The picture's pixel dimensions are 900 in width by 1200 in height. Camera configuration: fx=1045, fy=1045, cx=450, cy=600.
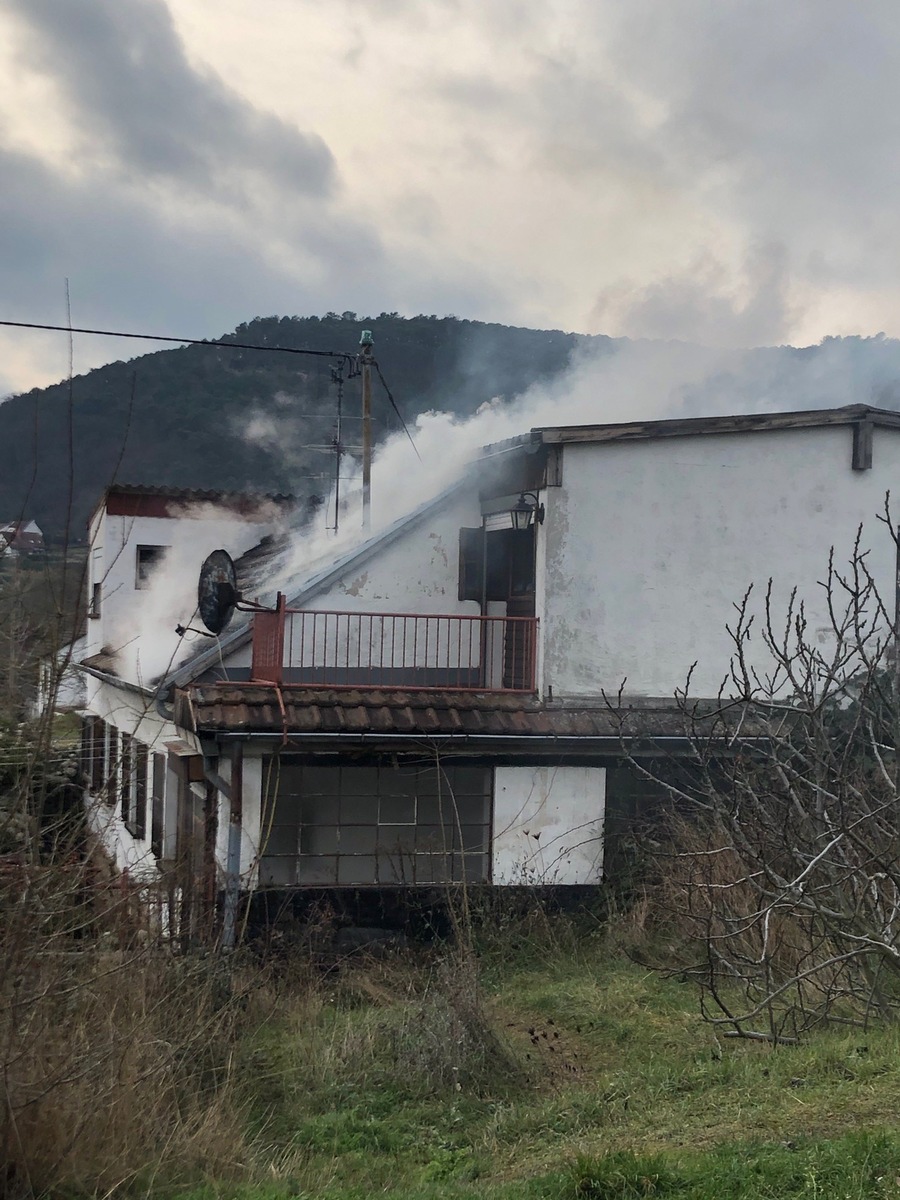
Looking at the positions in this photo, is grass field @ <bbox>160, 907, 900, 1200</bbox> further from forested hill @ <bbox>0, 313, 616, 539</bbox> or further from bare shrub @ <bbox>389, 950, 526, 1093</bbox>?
forested hill @ <bbox>0, 313, 616, 539</bbox>

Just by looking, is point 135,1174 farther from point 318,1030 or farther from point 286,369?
point 286,369

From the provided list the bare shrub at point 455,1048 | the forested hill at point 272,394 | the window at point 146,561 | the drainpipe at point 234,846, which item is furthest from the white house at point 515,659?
the forested hill at point 272,394

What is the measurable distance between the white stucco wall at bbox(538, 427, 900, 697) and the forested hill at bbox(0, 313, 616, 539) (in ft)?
90.2

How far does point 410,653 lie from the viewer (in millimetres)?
13336

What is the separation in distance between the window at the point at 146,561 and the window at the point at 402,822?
8.76m

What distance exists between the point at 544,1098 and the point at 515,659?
6.10m

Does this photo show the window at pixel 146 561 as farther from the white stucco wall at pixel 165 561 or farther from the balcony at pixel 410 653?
the balcony at pixel 410 653

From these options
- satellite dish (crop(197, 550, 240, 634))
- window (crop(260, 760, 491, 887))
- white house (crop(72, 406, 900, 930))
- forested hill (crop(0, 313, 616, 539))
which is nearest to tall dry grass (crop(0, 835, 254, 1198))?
white house (crop(72, 406, 900, 930))

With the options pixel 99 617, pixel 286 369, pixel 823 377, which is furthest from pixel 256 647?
pixel 286 369

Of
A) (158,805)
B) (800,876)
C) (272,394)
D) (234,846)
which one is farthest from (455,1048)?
(272,394)

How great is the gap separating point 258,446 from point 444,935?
3954cm

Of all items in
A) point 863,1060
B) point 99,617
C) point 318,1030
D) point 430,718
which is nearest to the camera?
point 863,1060

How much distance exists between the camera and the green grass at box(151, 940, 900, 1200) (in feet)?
16.6

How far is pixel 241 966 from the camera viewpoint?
9219 mm
